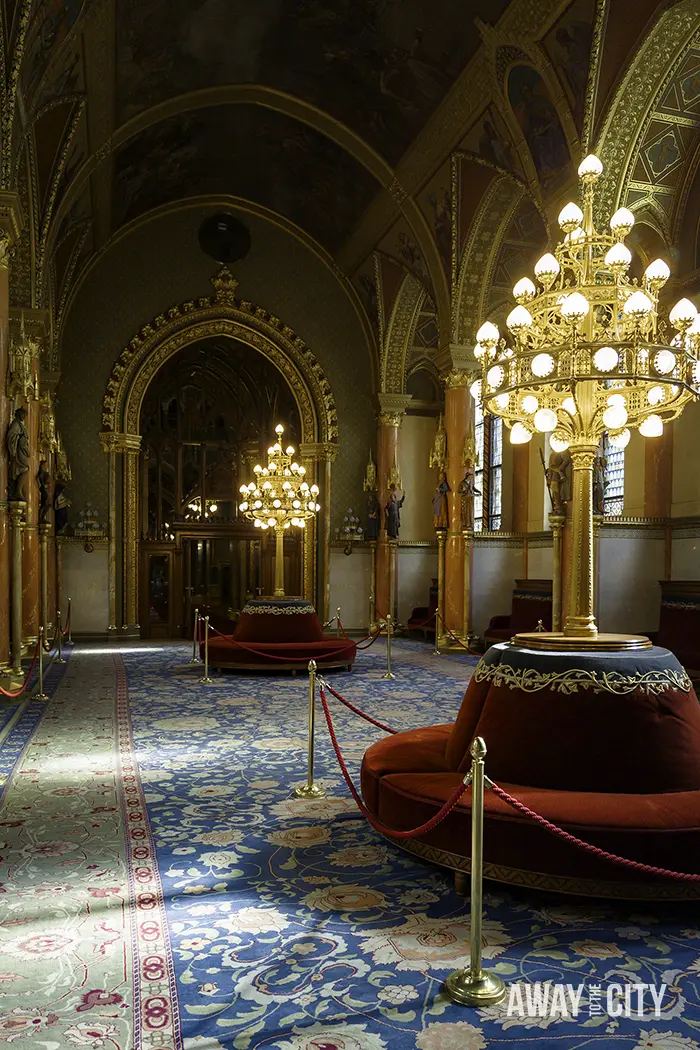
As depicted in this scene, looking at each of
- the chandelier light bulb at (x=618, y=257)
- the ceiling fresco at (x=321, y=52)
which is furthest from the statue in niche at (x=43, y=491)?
the chandelier light bulb at (x=618, y=257)

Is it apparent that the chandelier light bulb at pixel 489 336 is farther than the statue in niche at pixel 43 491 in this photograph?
No

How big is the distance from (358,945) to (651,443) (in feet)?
42.0

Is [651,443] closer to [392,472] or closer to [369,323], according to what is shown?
[392,472]

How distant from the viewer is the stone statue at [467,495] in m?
17.1

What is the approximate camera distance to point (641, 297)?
6.16 m

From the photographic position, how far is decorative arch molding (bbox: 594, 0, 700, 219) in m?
10.3

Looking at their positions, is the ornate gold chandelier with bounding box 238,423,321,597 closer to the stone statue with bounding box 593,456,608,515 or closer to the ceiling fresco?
the stone statue with bounding box 593,456,608,515

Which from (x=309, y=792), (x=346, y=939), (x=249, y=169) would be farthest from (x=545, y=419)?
(x=249, y=169)

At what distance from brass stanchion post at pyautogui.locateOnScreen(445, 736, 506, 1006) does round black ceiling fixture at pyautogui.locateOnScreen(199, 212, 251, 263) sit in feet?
64.6

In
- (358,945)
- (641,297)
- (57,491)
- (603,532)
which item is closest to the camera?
(358,945)

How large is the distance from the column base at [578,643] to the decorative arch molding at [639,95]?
8.04m

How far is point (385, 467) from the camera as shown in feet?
70.6

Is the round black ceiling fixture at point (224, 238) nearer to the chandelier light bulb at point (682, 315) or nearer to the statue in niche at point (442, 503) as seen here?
the statue in niche at point (442, 503)

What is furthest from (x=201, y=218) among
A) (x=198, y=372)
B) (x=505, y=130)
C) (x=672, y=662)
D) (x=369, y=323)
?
(x=672, y=662)
